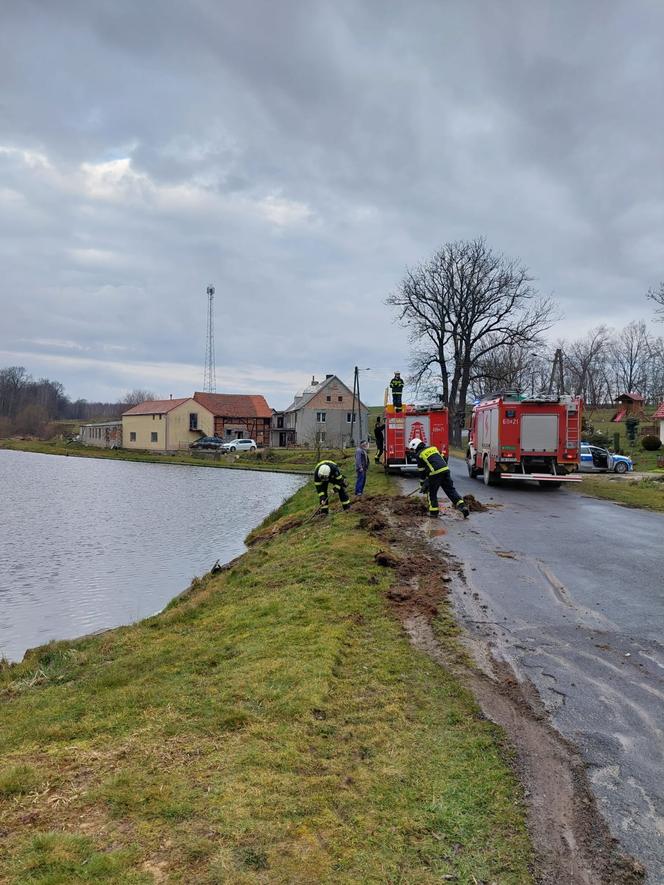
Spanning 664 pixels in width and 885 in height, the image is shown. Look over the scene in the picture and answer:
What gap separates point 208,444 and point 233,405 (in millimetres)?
9866

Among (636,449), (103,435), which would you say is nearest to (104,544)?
(636,449)

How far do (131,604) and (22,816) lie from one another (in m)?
9.38

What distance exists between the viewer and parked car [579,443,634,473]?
94.5 ft

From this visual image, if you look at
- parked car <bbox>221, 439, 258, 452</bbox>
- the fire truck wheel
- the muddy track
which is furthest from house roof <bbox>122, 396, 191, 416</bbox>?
the muddy track

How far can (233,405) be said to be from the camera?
7662 centimetres

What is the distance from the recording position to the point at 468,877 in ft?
9.17

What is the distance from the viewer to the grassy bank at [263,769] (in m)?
2.91

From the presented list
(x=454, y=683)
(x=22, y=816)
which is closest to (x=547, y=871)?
(x=454, y=683)

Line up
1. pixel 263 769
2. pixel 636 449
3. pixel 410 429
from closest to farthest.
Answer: pixel 263 769
pixel 410 429
pixel 636 449

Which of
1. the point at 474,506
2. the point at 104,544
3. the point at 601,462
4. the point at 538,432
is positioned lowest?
the point at 104,544

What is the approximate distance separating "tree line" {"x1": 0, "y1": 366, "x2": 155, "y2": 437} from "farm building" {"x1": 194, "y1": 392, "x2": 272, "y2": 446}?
36.2 metres

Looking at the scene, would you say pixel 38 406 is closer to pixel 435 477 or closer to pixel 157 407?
pixel 157 407

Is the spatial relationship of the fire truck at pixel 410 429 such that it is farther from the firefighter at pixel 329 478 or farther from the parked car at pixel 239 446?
the parked car at pixel 239 446

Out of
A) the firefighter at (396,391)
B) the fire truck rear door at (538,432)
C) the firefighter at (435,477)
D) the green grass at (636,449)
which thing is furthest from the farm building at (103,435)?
the firefighter at (435,477)
